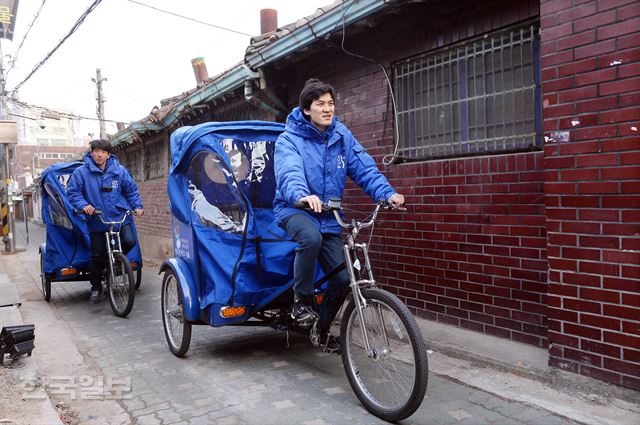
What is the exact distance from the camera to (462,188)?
Result: 437 centimetres

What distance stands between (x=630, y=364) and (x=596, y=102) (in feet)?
5.01

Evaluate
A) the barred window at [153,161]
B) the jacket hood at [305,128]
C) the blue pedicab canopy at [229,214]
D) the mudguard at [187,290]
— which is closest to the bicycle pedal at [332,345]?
the blue pedicab canopy at [229,214]

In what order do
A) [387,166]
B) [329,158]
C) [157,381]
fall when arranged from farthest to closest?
[387,166] → [157,381] → [329,158]

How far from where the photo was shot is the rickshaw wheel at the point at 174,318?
14.1 feet

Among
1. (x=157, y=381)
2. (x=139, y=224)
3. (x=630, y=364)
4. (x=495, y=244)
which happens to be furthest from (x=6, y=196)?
(x=630, y=364)

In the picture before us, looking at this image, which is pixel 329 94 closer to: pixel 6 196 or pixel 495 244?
pixel 495 244

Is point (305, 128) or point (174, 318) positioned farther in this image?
point (174, 318)

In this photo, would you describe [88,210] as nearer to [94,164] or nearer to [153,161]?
[94,164]

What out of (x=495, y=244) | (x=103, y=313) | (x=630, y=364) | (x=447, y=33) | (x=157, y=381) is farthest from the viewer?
(x=103, y=313)

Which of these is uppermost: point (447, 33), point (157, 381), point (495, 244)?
point (447, 33)

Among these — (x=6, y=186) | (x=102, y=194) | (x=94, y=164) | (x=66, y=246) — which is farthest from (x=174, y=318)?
(x=6, y=186)

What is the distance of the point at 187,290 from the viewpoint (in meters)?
4.14

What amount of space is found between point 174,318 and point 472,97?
3.19 meters

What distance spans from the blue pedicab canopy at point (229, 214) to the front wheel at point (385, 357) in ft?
2.69
